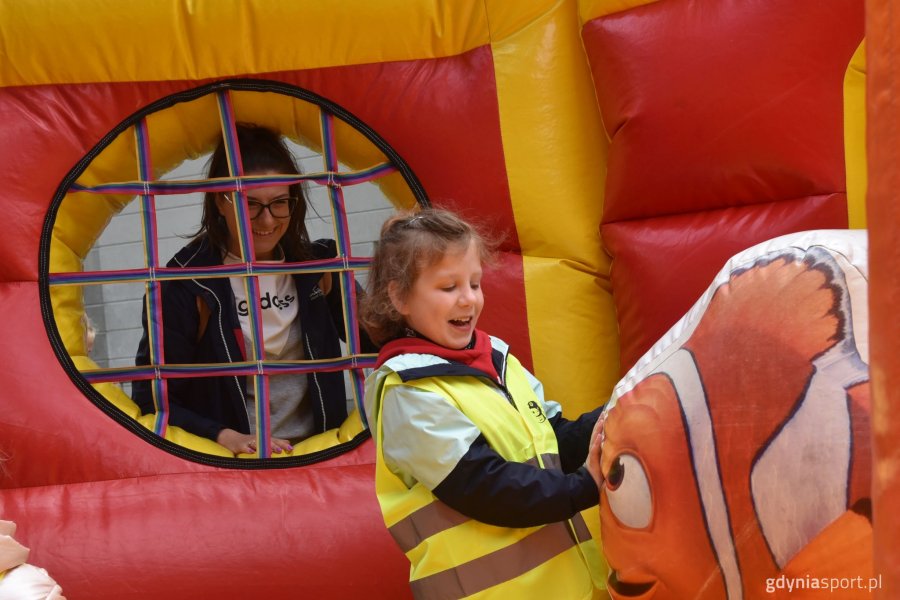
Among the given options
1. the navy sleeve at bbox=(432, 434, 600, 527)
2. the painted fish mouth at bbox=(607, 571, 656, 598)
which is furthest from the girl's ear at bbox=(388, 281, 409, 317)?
the painted fish mouth at bbox=(607, 571, 656, 598)

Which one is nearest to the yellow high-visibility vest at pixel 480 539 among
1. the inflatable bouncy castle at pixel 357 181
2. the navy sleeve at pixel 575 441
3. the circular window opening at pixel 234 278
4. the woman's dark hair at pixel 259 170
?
the navy sleeve at pixel 575 441

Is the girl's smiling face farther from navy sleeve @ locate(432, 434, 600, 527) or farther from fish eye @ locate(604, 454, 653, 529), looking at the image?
fish eye @ locate(604, 454, 653, 529)

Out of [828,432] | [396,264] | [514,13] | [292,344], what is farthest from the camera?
[292,344]

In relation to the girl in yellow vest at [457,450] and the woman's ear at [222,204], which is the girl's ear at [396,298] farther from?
the woman's ear at [222,204]

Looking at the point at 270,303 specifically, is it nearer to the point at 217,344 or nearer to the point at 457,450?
the point at 217,344

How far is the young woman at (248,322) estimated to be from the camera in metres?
2.44

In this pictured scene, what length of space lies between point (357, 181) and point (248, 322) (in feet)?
1.38

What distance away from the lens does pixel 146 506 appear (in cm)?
221

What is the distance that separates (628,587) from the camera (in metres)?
1.51

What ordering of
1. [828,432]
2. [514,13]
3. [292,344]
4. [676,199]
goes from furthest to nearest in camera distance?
[292,344], [514,13], [676,199], [828,432]

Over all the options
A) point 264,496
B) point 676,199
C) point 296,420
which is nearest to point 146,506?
point 264,496

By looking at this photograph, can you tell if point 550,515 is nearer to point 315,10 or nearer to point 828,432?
point 828,432

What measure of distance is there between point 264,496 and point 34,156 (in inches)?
35.1

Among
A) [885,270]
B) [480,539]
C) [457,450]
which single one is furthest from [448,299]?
[885,270]
